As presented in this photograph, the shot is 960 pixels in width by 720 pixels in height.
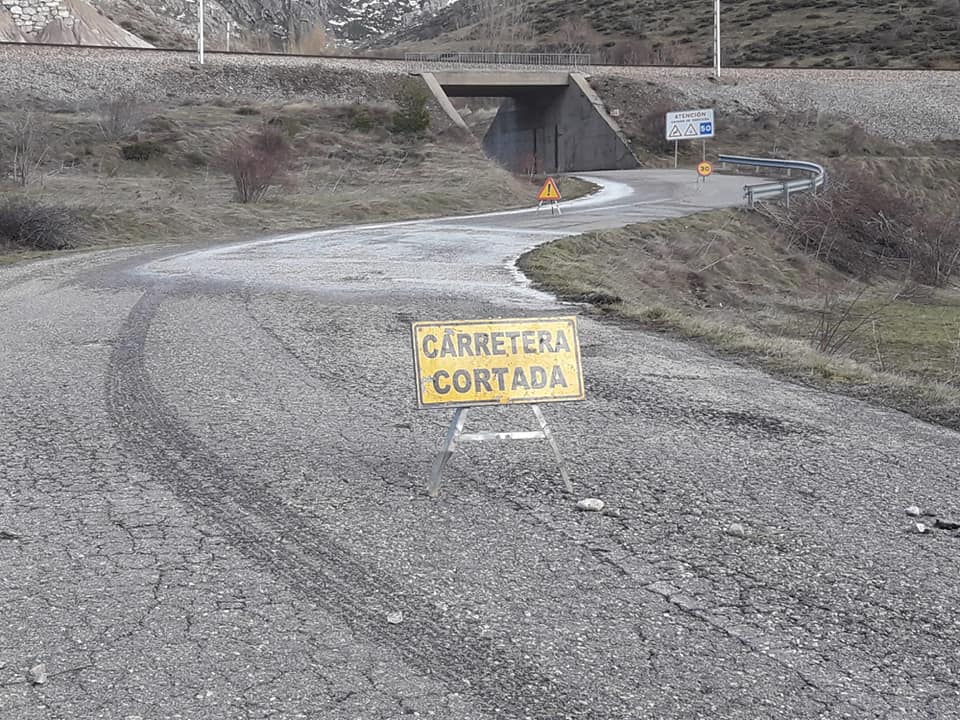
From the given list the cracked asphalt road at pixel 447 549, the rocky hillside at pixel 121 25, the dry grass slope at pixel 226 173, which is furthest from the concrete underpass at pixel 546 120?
the cracked asphalt road at pixel 447 549

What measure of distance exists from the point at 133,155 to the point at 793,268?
26.3 m

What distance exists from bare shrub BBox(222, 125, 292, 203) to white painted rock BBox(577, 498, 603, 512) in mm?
28679

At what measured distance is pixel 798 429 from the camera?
7.86m

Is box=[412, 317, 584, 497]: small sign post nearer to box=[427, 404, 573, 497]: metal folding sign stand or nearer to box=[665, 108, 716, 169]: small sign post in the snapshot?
box=[427, 404, 573, 497]: metal folding sign stand

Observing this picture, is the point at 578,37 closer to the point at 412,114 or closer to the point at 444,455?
the point at 412,114

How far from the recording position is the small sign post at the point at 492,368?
20.0 ft

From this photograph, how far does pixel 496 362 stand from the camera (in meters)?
6.18

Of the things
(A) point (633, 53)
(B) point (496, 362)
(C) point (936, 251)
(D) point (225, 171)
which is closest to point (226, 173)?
(D) point (225, 171)

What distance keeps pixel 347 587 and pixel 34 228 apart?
21889 mm

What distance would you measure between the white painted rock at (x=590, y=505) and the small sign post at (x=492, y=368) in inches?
8.6

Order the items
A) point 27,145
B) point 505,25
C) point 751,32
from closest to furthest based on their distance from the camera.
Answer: point 27,145, point 751,32, point 505,25

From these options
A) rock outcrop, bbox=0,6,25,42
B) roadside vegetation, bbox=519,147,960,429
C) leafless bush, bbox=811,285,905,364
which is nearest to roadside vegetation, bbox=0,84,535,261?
roadside vegetation, bbox=519,147,960,429

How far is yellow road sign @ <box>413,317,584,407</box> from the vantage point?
240 inches

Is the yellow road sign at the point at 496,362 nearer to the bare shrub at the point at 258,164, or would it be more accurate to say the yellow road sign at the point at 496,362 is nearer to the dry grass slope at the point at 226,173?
the dry grass slope at the point at 226,173
